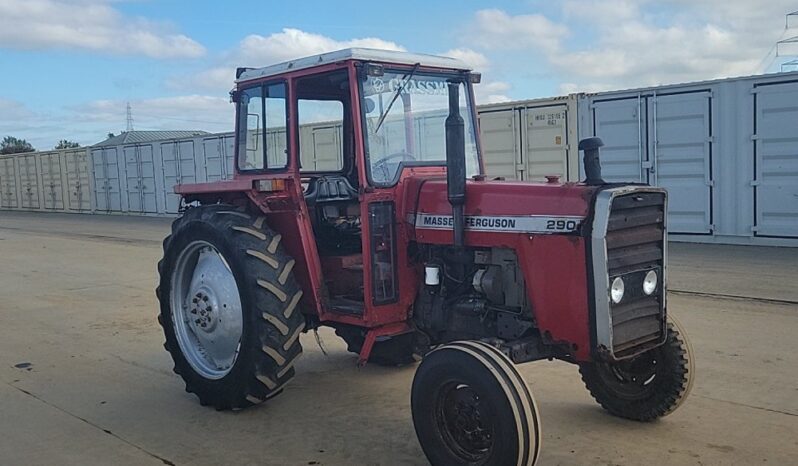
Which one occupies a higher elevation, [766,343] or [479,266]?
[479,266]

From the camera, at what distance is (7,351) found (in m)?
6.94

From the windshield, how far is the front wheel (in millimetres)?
1660

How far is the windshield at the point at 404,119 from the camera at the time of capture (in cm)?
478

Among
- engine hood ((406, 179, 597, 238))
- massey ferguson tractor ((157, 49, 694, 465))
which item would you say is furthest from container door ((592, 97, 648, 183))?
engine hood ((406, 179, 597, 238))

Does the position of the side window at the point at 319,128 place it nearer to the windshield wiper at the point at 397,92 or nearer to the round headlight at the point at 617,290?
the windshield wiper at the point at 397,92

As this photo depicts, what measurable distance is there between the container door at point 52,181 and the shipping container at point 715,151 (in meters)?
24.1

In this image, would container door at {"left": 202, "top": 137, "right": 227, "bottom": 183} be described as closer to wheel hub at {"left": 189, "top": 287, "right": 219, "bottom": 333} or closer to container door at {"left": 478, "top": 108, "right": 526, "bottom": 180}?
container door at {"left": 478, "top": 108, "right": 526, "bottom": 180}

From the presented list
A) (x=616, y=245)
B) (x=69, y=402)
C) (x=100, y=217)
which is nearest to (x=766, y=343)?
(x=616, y=245)

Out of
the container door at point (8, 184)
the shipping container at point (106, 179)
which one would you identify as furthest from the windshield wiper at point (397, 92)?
the container door at point (8, 184)

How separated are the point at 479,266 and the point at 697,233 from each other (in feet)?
29.6

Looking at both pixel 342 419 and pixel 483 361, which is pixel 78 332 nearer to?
pixel 342 419

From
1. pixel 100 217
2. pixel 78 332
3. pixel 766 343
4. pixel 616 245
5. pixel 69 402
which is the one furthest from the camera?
pixel 100 217

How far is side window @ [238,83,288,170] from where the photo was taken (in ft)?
17.1

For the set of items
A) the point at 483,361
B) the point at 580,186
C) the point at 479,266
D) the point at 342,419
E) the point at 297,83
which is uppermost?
the point at 297,83
